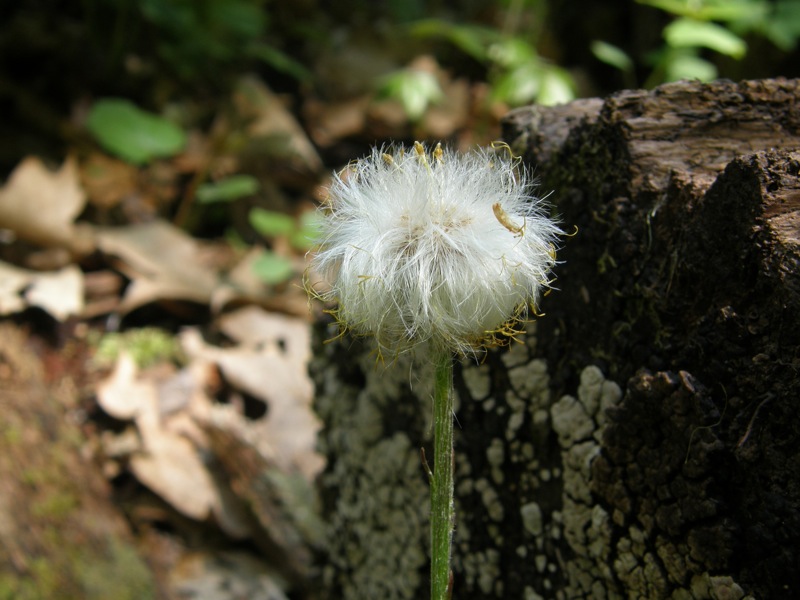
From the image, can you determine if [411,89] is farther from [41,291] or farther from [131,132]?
[41,291]

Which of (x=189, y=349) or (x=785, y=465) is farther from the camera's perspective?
(x=189, y=349)

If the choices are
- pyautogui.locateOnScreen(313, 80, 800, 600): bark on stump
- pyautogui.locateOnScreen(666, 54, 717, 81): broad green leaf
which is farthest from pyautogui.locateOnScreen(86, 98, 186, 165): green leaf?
pyautogui.locateOnScreen(666, 54, 717, 81): broad green leaf

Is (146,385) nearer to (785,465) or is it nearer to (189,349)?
(189,349)

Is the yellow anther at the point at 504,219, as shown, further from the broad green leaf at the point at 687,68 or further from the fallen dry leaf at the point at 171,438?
the broad green leaf at the point at 687,68

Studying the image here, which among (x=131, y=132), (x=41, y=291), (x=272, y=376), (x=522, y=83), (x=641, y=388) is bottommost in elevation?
(x=641, y=388)

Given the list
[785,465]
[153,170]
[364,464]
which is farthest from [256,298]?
[785,465]

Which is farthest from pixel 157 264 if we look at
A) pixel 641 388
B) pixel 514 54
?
pixel 641 388

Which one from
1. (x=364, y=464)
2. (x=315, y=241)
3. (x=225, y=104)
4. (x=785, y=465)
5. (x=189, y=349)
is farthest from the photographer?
(x=225, y=104)
